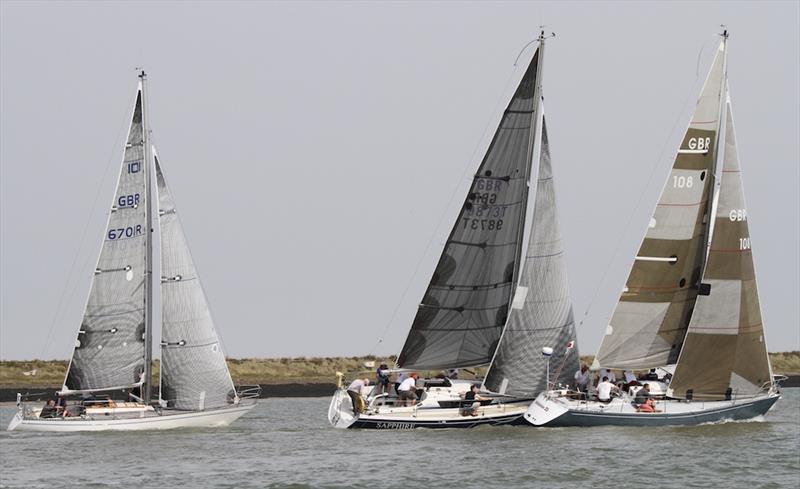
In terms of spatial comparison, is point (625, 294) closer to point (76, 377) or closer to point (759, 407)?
point (759, 407)

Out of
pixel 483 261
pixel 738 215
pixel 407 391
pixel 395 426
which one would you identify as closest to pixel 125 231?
pixel 407 391

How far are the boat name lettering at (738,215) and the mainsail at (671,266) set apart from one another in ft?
6.16

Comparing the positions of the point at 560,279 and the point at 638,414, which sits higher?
the point at 560,279

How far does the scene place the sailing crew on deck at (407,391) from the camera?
5109 centimetres

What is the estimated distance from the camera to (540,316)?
5188 cm

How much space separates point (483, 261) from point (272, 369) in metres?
43.1

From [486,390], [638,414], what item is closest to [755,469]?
[638,414]

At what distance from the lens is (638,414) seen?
50.6m

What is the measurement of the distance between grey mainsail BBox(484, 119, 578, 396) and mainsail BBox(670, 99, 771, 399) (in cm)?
379

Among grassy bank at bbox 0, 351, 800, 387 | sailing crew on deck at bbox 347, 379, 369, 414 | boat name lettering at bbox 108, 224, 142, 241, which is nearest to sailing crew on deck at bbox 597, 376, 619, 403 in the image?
sailing crew on deck at bbox 347, 379, 369, 414

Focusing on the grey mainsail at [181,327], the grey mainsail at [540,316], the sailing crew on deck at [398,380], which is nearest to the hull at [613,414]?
the grey mainsail at [540,316]

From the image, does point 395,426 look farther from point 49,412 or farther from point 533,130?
point 49,412

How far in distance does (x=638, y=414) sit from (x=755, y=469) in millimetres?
7617

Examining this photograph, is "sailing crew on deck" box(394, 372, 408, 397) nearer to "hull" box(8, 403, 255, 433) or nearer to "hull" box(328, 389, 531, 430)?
"hull" box(328, 389, 531, 430)
